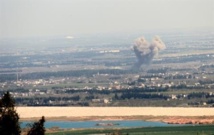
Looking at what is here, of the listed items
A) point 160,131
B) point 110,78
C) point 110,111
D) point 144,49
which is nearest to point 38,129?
point 160,131

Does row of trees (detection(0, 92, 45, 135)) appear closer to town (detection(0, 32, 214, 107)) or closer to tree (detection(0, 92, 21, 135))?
tree (detection(0, 92, 21, 135))

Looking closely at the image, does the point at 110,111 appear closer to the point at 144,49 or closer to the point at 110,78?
the point at 110,78

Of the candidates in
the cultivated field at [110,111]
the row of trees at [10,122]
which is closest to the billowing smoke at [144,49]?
the cultivated field at [110,111]

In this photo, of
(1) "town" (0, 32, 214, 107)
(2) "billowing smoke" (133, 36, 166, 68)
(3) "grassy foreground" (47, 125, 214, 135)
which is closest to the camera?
(3) "grassy foreground" (47, 125, 214, 135)

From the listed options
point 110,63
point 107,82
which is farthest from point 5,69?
point 107,82

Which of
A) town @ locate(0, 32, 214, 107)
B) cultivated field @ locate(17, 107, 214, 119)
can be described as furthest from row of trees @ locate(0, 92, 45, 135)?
town @ locate(0, 32, 214, 107)
